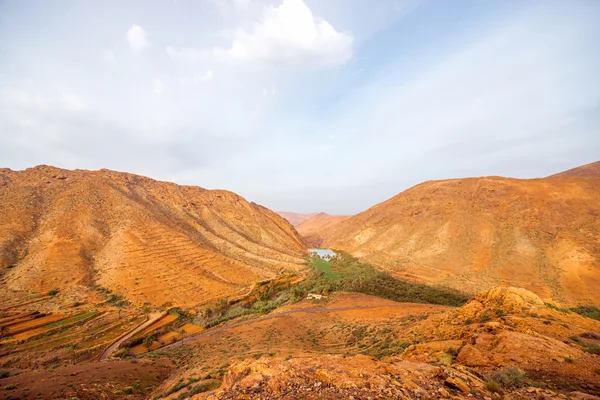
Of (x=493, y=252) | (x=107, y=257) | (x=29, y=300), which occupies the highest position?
(x=107, y=257)

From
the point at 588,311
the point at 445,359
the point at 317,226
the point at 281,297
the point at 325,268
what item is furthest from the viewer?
the point at 317,226

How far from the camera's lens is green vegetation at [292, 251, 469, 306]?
2747 cm

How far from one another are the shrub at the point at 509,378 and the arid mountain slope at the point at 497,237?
29606 mm

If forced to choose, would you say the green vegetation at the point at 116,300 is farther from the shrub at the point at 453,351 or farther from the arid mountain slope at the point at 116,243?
the shrub at the point at 453,351

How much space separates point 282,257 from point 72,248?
28590 mm

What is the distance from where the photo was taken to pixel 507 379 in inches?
222

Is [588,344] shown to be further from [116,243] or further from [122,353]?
[116,243]

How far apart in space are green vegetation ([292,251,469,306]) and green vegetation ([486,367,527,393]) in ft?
73.3

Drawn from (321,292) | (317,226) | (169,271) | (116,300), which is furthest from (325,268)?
(317,226)

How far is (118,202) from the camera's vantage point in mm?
39844

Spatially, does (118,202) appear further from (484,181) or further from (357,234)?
(484,181)

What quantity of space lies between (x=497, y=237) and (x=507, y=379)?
44632 millimetres

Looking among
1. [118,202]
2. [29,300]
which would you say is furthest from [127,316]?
[118,202]

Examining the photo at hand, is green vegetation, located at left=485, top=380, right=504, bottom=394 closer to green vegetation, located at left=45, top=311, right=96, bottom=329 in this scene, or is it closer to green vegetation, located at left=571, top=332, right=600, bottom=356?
green vegetation, located at left=571, top=332, right=600, bottom=356
